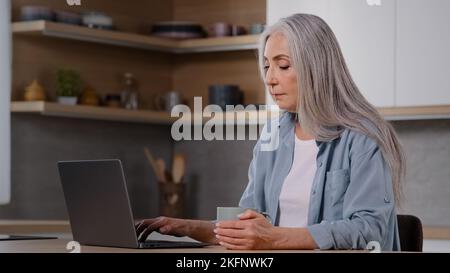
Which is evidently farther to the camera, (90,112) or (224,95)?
(224,95)

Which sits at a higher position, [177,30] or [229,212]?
[177,30]

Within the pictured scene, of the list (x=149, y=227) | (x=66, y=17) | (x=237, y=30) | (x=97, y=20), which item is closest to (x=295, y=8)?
(x=237, y=30)

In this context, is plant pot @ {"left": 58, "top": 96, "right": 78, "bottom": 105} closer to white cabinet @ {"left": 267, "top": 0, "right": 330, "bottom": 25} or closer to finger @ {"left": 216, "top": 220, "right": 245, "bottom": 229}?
white cabinet @ {"left": 267, "top": 0, "right": 330, "bottom": 25}

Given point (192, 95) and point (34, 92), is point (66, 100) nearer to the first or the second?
point (34, 92)

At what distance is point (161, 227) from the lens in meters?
2.27

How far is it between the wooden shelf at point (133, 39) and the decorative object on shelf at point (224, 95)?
0.19 m

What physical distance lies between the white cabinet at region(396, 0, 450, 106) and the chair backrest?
153cm

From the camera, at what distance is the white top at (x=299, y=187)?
93.0 inches

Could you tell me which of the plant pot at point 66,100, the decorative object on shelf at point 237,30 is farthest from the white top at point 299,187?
the decorative object on shelf at point 237,30

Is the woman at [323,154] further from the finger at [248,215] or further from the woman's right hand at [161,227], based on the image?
the finger at [248,215]

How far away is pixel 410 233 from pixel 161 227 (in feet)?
2.20

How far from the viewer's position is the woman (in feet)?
7.11
